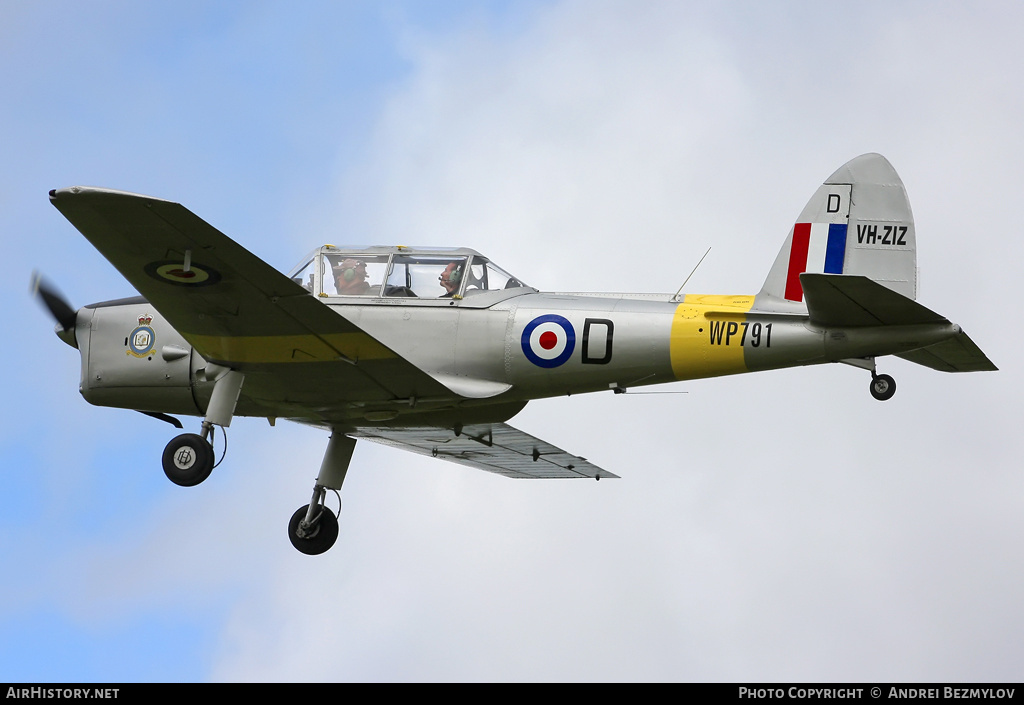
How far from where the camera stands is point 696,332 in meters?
14.5

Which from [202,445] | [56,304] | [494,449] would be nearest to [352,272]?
[202,445]

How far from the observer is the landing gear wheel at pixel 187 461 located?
14.8 meters

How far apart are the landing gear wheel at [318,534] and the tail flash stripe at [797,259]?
6366mm

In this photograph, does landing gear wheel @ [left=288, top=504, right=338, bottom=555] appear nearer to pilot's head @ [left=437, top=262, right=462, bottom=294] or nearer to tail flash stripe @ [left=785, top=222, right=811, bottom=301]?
pilot's head @ [left=437, top=262, right=462, bottom=294]

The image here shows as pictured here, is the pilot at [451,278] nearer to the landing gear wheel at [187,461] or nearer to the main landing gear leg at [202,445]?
the main landing gear leg at [202,445]

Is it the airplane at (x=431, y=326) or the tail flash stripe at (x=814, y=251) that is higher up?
the tail flash stripe at (x=814, y=251)

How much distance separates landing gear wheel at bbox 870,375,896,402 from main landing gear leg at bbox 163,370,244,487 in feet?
20.7

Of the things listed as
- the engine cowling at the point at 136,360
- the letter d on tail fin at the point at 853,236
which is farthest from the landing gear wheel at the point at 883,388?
the engine cowling at the point at 136,360

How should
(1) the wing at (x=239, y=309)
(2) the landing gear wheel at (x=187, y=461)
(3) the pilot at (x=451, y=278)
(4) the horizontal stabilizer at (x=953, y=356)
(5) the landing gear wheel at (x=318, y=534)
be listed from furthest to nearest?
1. (5) the landing gear wheel at (x=318, y=534)
2. (3) the pilot at (x=451, y=278)
3. (2) the landing gear wheel at (x=187, y=461)
4. (4) the horizontal stabilizer at (x=953, y=356)
5. (1) the wing at (x=239, y=309)

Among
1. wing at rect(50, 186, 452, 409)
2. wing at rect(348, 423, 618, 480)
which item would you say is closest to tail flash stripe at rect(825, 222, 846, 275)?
wing at rect(50, 186, 452, 409)
